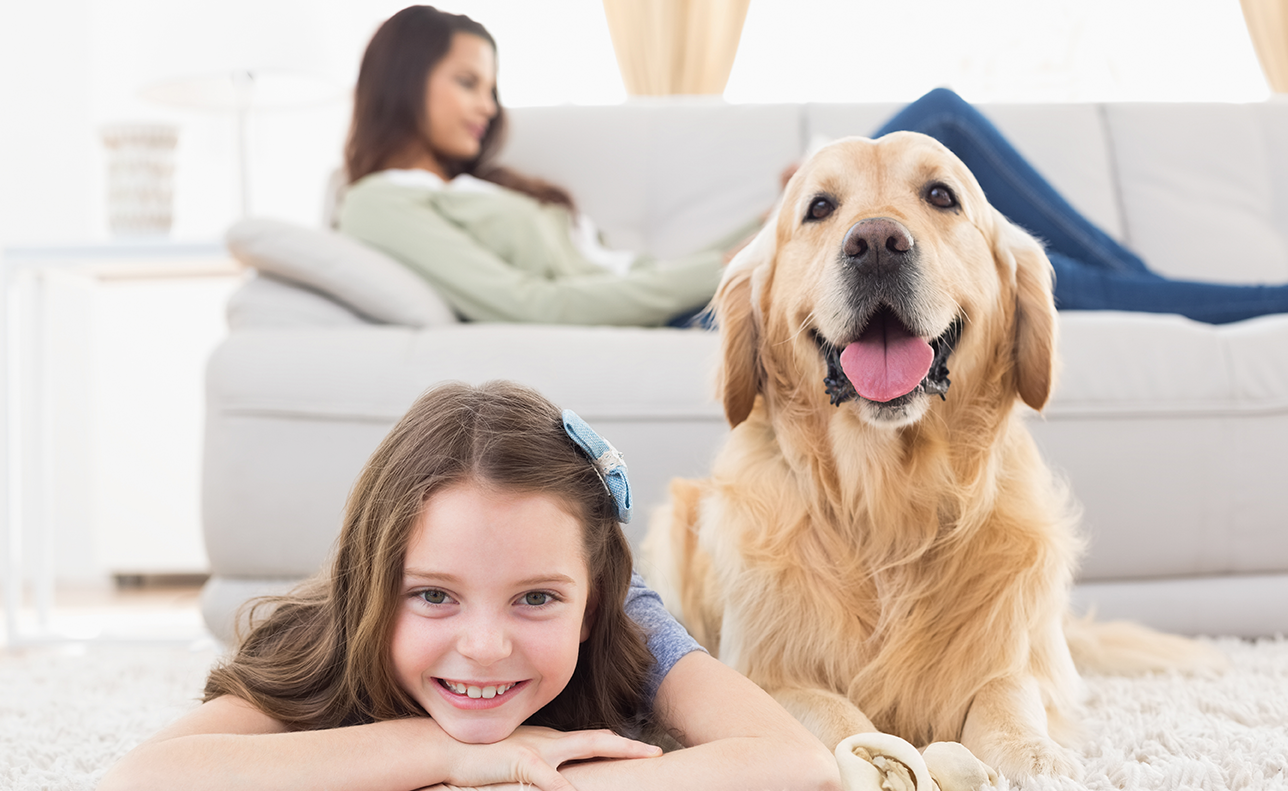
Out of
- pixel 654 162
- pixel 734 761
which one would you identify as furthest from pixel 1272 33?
pixel 734 761

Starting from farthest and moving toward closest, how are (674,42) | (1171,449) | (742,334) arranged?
1. (674,42)
2. (1171,449)
3. (742,334)

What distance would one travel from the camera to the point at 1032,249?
1288 millimetres

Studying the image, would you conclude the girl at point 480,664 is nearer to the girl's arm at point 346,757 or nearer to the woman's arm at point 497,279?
the girl's arm at point 346,757

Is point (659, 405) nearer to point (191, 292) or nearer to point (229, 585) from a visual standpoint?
→ point (229, 585)

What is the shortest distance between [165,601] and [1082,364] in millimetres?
2642

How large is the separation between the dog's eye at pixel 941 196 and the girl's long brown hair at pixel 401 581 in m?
0.55

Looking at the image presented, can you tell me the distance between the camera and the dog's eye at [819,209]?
4.11ft

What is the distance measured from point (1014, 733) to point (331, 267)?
1529mm

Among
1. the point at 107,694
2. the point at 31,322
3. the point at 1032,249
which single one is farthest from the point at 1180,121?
the point at 31,322

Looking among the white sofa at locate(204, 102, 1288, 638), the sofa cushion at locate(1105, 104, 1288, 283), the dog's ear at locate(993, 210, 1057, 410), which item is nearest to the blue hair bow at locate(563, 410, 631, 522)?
the dog's ear at locate(993, 210, 1057, 410)

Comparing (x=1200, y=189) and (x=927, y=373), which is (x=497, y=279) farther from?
(x=1200, y=189)

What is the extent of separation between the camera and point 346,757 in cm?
88

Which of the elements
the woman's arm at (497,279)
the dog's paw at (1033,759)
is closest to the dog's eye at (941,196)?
the dog's paw at (1033,759)

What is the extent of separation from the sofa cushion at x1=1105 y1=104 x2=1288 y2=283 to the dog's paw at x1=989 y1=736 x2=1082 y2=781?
2098 mm
